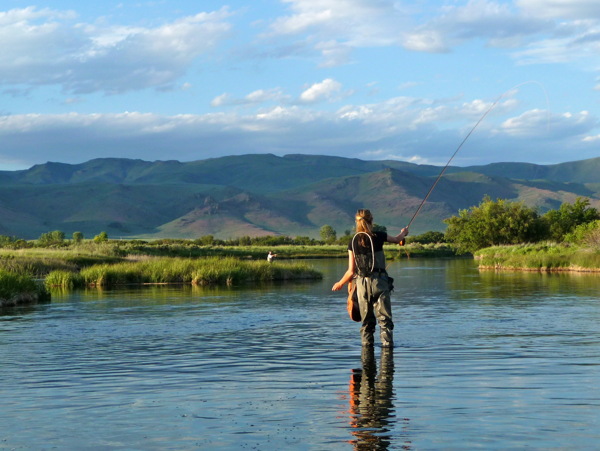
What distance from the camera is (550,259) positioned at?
163 ft

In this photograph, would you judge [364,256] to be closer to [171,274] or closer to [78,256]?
[171,274]

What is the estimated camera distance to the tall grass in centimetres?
3738

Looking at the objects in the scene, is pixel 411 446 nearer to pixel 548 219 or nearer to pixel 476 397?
pixel 476 397

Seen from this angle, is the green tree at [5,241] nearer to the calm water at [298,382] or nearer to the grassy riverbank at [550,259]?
the grassy riverbank at [550,259]

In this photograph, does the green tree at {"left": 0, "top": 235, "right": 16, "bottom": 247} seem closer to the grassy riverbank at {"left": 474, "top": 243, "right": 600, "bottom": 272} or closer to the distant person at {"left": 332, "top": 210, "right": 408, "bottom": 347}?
the grassy riverbank at {"left": 474, "top": 243, "right": 600, "bottom": 272}

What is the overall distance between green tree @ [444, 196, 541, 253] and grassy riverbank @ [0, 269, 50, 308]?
5061 cm

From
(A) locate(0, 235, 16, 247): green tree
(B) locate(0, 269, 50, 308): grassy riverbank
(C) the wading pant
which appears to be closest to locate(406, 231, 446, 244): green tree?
(A) locate(0, 235, 16, 247): green tree

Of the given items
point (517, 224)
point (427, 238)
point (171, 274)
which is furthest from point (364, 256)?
point (427, 238)

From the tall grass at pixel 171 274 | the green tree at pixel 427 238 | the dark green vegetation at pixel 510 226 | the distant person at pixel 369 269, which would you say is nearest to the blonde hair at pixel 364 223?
the distant person at pixel 369 269

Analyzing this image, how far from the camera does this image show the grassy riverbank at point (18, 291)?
2549 cm

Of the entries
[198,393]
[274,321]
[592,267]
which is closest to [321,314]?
[274,321]

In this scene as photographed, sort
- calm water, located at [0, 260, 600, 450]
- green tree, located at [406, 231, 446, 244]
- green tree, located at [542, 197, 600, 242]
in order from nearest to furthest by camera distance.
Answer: calm water, located at [0, 260, 600, 450]
green tree, located at [542, 197, 600, 242]
green tree, located at [406, 231, 446, 244]

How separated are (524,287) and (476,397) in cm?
2398

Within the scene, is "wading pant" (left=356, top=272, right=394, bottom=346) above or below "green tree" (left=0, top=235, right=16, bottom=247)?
below
